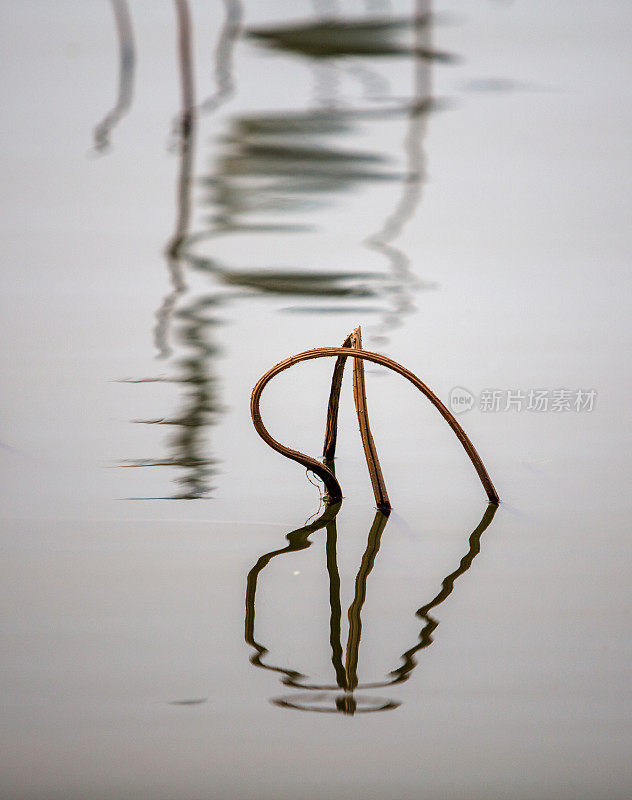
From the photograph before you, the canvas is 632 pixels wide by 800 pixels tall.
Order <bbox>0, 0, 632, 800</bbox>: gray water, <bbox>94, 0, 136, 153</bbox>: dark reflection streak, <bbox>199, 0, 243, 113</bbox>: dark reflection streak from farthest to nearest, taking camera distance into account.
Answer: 1. <bbox>199, 0, 243, 113</bbox>: dark reflection streak
2. <bbox>94, 0, 136, 153</bbox>: dark reflection streak
3. <bbox>0, 0, 632, 800</bbox>: gray water

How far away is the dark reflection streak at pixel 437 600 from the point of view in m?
0.59

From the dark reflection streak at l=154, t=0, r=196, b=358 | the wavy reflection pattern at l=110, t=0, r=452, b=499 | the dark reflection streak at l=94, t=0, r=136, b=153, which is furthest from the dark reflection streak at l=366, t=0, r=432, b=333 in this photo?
the dark reflection streak at l=94, t=0, r=136, b=153

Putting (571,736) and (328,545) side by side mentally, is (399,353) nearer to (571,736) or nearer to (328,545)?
(328,545)

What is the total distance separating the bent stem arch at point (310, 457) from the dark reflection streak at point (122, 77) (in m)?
0.97

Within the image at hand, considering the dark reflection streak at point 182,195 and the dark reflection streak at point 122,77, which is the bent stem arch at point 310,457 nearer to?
the dark reflection streak at point 182,195

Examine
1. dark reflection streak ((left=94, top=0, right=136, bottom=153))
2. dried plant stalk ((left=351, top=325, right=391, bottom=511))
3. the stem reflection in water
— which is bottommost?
the stem reflection in water

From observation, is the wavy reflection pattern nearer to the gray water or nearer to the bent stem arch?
the gray water

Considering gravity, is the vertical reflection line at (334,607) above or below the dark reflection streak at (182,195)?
below

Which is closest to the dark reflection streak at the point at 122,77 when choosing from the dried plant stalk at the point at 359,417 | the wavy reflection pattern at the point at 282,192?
the wavy reflection pattern at the point at 282,192

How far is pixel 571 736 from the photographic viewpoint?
1.78 ft

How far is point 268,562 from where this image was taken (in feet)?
2.25

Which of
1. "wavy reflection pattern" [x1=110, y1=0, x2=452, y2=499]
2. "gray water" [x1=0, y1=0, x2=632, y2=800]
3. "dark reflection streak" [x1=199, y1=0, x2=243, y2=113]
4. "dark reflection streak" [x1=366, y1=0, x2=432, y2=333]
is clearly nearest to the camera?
"gray water" [x1=0, y1=0, x2=632, y2=800]

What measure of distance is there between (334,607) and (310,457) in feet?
0.37

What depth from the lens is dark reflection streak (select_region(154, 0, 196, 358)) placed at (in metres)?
1.05
